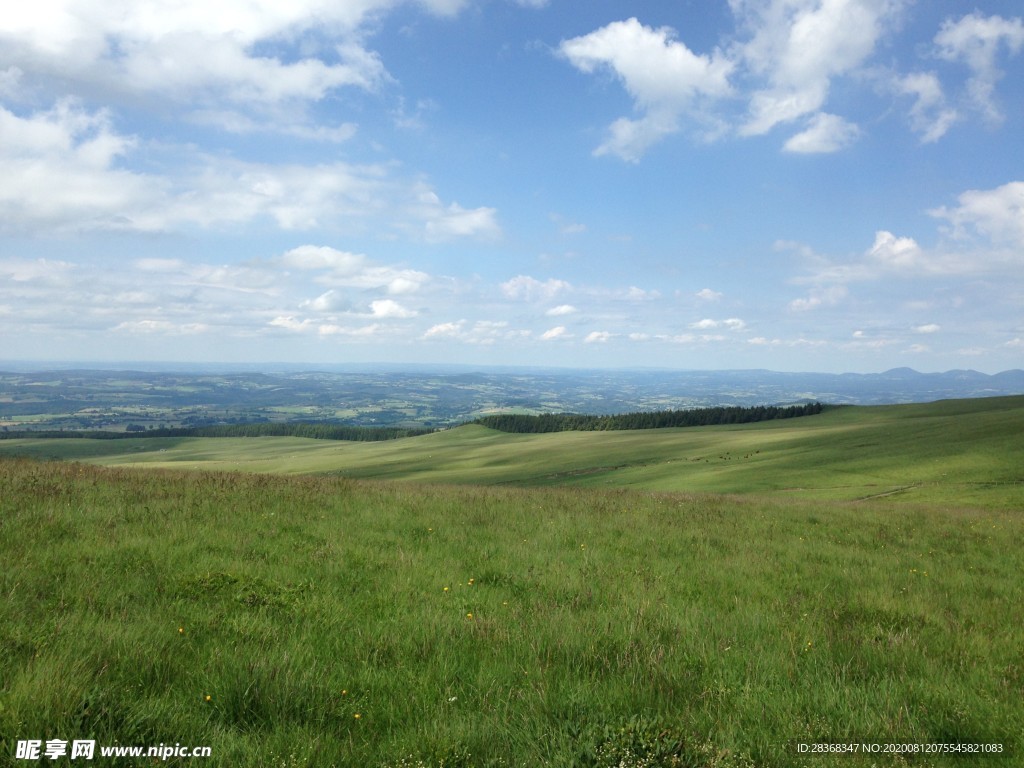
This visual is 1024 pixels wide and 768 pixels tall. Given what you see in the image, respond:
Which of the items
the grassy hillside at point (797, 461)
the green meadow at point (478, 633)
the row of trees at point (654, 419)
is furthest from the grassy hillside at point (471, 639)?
the row of trees at point (654, 419)

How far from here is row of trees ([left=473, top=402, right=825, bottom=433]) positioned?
13262 centimetres

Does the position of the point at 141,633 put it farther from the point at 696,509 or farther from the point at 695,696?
the point at 696,509

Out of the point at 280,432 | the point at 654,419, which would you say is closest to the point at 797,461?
the point at 654,419

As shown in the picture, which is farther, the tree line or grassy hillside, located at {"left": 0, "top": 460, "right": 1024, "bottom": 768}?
the tree line

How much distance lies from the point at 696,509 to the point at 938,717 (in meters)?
12.8

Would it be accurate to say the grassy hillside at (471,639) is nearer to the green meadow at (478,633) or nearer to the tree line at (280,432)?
the green meadow at (478,633)

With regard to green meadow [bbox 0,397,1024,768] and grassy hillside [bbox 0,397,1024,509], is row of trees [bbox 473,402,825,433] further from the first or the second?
green meadow [bbox 0,397,1024,768]

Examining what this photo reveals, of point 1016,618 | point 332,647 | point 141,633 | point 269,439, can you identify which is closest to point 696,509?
point 1016,618

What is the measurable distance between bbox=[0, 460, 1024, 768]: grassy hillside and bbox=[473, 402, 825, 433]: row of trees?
12990 cm

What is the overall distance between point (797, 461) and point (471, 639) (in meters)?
54.5

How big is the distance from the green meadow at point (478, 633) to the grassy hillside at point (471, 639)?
0.10 feet

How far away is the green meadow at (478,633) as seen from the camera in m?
3.96

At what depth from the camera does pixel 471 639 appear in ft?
19.2

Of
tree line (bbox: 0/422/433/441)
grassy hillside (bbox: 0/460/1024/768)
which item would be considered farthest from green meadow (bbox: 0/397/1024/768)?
tree line (bbox: 0/422/433/441)
